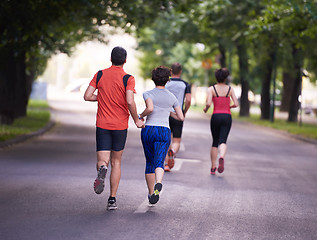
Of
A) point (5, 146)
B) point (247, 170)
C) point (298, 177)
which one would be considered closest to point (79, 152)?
point (5, 146)

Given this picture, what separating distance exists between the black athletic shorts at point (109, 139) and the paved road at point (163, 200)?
73cm

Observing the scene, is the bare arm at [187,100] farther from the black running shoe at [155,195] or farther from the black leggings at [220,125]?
the black running shoe at [155,195]

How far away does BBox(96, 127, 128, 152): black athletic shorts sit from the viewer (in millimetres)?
7605

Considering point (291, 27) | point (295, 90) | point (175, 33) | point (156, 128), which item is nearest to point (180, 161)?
point (156, 128)

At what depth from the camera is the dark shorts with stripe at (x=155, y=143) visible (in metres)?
7.94

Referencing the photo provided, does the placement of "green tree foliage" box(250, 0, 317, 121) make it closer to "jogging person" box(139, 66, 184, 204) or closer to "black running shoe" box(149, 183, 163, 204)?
"jogging person" box(139, 66, 184, 204)

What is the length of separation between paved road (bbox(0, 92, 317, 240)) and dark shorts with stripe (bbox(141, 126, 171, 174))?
53 cm

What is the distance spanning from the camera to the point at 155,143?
7.93 m

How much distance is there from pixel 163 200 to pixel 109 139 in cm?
138

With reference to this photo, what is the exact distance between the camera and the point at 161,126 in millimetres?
8000

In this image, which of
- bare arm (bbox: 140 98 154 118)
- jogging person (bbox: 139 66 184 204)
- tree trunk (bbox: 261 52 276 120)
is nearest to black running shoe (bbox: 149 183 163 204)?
jogging person (bbox: 139 66 184 204)

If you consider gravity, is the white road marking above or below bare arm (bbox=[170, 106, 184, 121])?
below

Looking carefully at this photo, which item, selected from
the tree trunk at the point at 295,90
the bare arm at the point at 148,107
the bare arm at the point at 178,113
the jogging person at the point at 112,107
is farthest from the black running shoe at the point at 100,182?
the tree trunk at the point at 295,90

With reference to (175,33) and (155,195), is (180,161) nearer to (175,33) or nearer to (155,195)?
(155,195)
